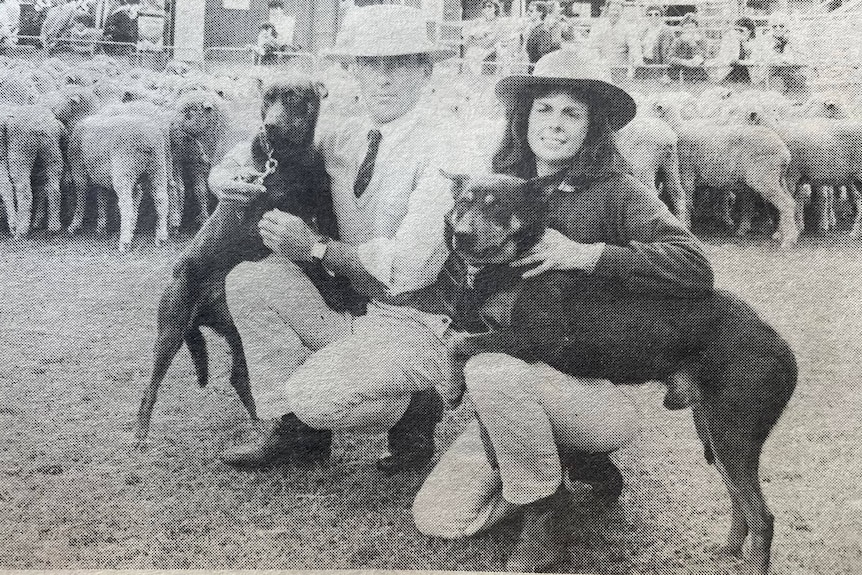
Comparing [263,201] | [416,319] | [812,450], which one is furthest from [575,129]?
[812,450]

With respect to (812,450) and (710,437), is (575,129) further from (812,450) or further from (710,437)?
(812,450)

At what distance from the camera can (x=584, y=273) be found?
3.50m

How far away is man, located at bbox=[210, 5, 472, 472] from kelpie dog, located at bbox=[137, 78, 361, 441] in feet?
0.15

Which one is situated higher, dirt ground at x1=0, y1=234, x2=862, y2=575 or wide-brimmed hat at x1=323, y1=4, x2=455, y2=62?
wide-brimmed hat at x1=323, y1=4, x2=455, y2=62

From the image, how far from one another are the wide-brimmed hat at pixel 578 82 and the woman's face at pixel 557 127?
57 millimetres

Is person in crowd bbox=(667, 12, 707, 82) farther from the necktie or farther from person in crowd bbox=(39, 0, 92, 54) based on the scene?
person in crowd bbox=(39, 0, 92, 54)

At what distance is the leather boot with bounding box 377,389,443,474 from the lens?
3.61m

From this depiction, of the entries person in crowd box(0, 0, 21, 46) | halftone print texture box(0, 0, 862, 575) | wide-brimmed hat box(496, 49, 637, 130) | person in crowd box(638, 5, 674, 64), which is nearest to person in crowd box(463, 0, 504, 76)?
halftone print texture box(0, 0, 862, 575)

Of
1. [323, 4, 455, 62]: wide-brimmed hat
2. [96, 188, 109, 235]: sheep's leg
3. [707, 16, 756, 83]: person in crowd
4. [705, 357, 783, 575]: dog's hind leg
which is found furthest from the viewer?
[96, 188, 109, 235]: sheep's leg

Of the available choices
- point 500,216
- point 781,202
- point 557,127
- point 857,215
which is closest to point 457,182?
point 500,216

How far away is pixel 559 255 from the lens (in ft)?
11.5

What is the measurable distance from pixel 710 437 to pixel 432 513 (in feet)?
4.01

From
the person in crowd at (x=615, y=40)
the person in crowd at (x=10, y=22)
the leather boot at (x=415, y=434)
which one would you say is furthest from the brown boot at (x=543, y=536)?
the person in crowd at (x=10, y=22)

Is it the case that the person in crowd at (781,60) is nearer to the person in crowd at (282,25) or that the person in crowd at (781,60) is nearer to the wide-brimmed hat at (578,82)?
the wide-brimmed hat at (578,82)
